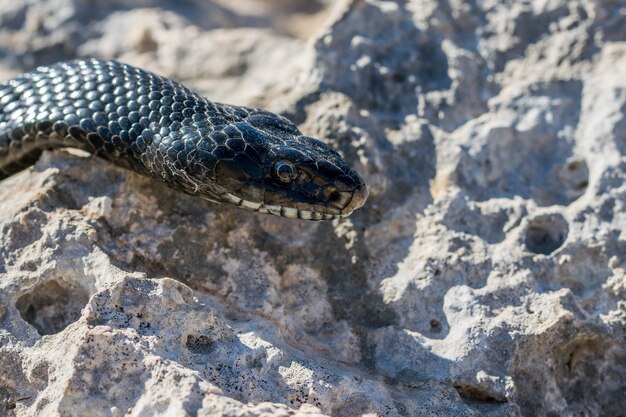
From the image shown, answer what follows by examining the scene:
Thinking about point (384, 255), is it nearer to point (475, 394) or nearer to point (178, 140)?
point (475, 394)

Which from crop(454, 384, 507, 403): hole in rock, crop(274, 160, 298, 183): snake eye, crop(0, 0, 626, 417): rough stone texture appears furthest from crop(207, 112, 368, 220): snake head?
crop(454, 384, 507, 403): hole in rock

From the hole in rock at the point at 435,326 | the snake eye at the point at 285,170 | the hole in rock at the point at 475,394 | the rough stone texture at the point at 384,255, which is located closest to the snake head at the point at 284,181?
the snake eye at the point at 285,170

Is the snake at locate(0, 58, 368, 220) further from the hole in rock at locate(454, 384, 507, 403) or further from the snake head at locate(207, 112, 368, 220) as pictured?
the hole in rock at locate(454, 384, 507, 403)

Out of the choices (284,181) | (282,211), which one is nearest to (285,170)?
(284,181)

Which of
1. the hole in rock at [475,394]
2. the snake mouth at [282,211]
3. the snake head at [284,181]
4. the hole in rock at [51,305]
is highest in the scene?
the snake head at [284,181]

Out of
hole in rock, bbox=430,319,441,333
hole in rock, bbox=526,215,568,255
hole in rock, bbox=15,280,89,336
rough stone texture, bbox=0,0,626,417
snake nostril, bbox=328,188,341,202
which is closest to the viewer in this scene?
rough stone texture, bbox=0,0,626,417

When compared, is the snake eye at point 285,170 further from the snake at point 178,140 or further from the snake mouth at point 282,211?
the snake mouth at point 282,211
